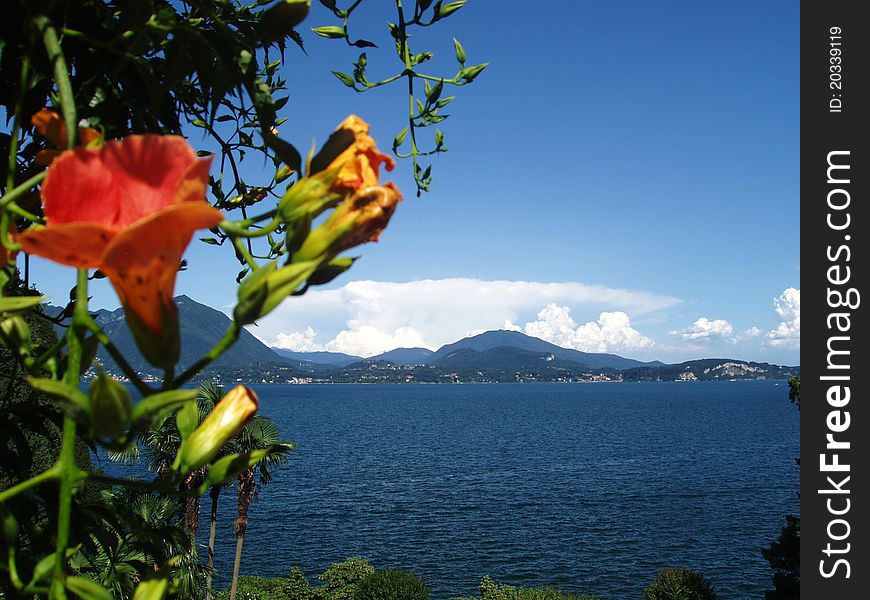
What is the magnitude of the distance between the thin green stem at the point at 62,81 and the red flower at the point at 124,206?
0.26ft

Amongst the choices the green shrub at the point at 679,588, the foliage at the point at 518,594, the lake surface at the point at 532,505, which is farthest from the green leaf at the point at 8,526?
the lake surface at the point at 532,505

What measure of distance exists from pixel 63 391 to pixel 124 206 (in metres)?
0.17

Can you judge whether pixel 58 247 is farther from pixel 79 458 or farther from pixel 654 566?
pixel 654 566

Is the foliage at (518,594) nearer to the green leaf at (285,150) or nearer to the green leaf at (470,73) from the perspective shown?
the green leaf at (470,73)

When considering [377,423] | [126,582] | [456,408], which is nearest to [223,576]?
[126,582]

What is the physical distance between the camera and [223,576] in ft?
120

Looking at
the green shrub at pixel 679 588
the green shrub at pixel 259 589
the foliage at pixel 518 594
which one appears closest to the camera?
the green shrub at pixel 679 588

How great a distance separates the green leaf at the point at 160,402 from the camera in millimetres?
594

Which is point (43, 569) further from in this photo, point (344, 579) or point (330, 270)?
point (344, 579)

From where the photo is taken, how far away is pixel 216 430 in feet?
2.59

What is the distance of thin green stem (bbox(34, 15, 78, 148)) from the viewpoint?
66cm

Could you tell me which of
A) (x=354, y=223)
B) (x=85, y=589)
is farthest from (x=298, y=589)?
(x=354, y=223)

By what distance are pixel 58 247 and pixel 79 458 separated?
17047 millimetres

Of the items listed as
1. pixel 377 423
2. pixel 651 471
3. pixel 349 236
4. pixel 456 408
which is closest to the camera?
pixel 349 236
